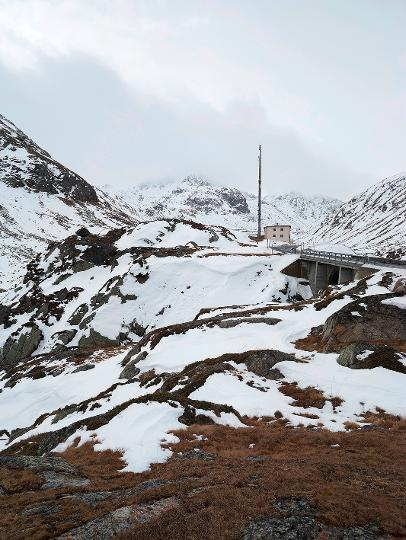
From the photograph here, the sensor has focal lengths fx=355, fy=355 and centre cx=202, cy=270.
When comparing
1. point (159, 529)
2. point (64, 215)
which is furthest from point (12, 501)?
point (64, 215)

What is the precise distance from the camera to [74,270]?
6359cm

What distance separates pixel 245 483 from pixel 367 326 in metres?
19.2

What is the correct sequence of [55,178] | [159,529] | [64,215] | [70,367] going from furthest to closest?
[55,178] < [64,215] < [70,367] < [159,529]

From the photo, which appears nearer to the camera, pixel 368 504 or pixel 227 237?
pixel 368 504

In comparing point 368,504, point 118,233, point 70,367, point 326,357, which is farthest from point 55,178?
point 368,504

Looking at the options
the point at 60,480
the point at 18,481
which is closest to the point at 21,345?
the point at 18,481

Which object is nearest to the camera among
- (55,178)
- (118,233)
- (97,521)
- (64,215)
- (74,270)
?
(97,521)

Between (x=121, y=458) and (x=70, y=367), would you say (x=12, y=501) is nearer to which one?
(x=121, y=458)

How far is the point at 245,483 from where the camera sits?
9.77 metres

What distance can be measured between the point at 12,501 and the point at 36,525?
220 centimetres

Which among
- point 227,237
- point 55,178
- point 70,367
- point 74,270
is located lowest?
point 70,367

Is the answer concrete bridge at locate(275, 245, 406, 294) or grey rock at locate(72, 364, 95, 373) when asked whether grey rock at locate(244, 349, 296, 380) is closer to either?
grey rock at locate(72, 364, 95, 373)

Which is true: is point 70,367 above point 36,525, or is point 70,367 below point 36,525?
below

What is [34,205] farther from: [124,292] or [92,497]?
[92,497]
